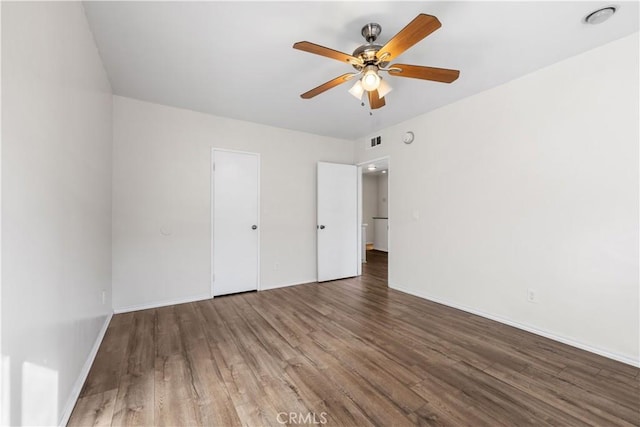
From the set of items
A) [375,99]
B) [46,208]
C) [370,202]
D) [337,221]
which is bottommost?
[337,221]

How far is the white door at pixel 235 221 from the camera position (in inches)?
148

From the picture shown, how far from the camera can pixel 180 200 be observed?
350cm

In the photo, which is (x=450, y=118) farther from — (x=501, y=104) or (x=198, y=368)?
(x=198, y=368)

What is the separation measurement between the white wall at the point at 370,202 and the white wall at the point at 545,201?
14.4 ft

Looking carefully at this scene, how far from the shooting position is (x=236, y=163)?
3900 millimetres

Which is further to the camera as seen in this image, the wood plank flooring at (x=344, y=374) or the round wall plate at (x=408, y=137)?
the round wall plate at (x=408, y=137)

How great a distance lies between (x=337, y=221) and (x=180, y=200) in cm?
255

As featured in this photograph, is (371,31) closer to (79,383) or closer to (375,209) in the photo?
(79,383)

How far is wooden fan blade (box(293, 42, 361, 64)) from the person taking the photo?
1641 millimetres

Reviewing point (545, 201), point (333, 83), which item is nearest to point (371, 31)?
point (333, 83)

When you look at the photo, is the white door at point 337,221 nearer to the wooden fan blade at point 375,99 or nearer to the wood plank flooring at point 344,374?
the wood plank flooring at point 344,374

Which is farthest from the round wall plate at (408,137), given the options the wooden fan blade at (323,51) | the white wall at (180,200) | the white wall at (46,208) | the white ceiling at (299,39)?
the white wall at (46,208)

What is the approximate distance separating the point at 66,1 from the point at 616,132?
159 inches

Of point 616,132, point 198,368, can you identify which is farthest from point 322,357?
point 616,132
